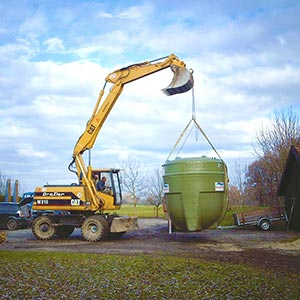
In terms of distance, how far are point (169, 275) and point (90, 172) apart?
8436mm

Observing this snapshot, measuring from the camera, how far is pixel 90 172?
16.5 m

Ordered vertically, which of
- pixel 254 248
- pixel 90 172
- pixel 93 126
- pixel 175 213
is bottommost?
pixel 254 248

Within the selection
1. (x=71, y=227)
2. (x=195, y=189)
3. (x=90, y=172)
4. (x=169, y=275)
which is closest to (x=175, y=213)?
(x=195, y=189)

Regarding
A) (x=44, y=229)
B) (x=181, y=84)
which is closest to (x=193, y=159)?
(x=181, y=84)

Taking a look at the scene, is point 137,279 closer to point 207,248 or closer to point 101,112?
point 207,248

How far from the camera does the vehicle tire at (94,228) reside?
15.7 m

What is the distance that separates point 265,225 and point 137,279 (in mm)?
13883

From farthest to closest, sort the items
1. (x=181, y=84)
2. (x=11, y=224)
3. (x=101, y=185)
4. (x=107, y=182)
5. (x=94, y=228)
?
(x=11, y=224) < (x=107, y=182) < (x=101, y=185) < (x=94, y=228) < (x=181, y=84)

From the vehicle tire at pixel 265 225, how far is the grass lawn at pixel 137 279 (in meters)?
10.9

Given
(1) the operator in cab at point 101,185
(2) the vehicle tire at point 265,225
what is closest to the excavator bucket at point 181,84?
(1) the operator in cab at point 101,185

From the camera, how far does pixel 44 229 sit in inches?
661

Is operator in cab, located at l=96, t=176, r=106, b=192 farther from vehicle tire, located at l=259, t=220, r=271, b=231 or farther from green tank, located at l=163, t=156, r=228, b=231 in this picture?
vehicle tire, located at l=259, t=220, r=271, b=231

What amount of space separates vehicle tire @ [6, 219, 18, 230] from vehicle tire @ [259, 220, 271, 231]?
12.8 m

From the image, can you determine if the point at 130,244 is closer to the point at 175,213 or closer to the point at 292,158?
the point at 175,213
